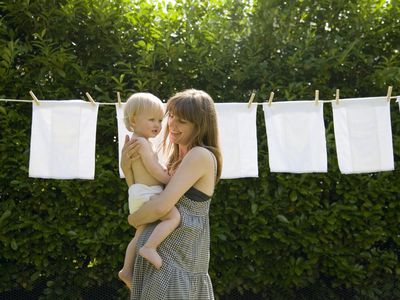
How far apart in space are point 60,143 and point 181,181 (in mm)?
1673

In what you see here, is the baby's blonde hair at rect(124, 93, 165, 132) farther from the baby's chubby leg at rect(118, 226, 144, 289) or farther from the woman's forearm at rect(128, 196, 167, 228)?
the baby's chubby leg at rect(118, 226, 144, 289)

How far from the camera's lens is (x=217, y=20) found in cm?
444

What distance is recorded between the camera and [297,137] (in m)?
3.76

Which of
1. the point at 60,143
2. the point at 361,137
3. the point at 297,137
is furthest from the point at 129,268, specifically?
the point at 361,137

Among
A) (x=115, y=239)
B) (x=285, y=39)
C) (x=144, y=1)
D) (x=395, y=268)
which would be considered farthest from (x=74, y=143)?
(x=395, y=268)

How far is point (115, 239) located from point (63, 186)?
0.51 m

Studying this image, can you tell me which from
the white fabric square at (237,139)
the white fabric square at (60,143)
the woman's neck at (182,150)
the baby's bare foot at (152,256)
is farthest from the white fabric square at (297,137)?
the baby's bare foot at (152,256)

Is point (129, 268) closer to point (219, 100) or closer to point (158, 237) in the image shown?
point (158, 237)

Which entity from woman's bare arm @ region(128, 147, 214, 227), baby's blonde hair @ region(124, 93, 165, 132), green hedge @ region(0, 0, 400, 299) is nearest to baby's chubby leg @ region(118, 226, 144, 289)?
woman's bare arm @ region(128, 147, 214, 227)

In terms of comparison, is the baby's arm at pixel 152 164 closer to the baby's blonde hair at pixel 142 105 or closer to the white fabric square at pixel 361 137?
the baby's blonde hair at pixel 142 105

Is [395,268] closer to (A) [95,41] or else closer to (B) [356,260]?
(B) [356,260]

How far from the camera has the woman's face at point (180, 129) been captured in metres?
2.28

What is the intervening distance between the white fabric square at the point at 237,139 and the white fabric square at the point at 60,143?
80cm

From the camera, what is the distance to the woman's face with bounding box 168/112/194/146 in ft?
7.49
